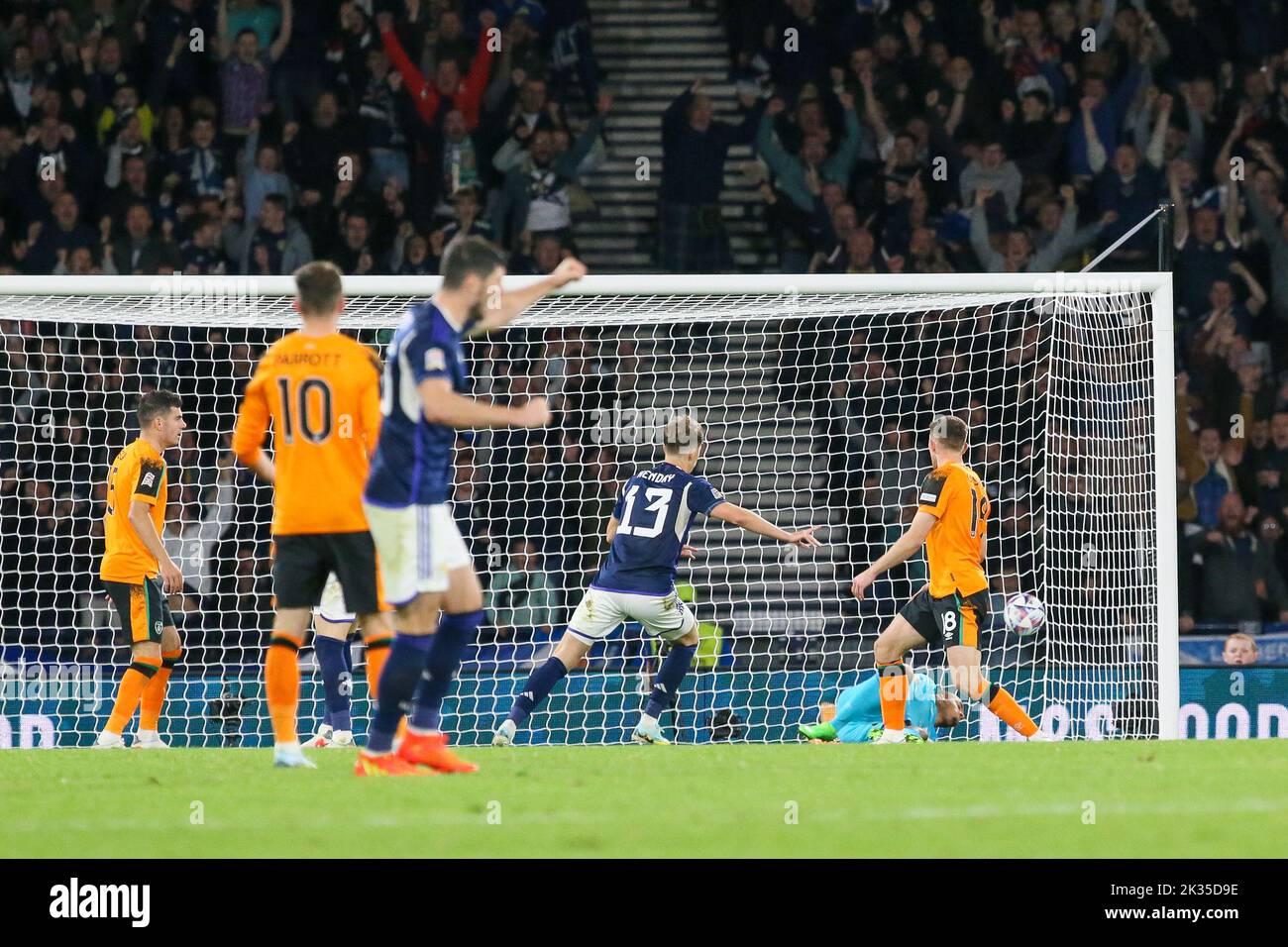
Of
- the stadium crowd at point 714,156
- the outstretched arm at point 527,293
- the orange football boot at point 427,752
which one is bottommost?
the orange football boot at point 427,752

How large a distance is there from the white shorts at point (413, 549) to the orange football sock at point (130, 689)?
404cm

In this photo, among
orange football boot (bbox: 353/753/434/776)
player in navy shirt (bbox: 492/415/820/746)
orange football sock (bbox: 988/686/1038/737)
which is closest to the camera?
orange football boot (bbox: 353/753/434/776)

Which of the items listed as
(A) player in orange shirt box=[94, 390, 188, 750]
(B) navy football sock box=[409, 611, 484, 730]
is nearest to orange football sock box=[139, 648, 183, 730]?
(A) player in orange shirt box=[94, 390, 188, 750]

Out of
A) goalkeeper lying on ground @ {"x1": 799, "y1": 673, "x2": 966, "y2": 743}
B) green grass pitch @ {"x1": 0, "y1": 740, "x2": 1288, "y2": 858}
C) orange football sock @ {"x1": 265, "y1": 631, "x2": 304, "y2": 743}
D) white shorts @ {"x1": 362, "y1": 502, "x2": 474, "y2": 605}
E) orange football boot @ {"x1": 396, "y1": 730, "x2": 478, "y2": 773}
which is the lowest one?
goalkeeper lying on ground @ {"x1": 799, "y1": 673, "x2": 966, "y2": 743}

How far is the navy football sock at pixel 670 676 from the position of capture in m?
9.77

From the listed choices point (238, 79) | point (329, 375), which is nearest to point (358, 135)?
point (238, 79)

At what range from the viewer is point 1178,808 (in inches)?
217

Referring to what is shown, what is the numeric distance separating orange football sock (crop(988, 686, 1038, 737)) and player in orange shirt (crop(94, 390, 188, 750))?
4.50m

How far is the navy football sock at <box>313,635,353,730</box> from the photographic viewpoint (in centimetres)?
943

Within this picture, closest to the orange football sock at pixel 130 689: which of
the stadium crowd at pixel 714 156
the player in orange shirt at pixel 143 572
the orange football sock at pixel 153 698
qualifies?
the player in orange shirt at pixel 143 572

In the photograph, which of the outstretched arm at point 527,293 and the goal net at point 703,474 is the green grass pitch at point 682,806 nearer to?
the outstretched arm at point 527,293

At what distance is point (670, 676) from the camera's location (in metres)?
9.80

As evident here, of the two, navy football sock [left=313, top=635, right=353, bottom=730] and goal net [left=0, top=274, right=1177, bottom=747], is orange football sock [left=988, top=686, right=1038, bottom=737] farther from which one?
navy football sock [left=313, top=635, right=353, bottom=730]

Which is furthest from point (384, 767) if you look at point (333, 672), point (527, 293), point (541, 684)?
point (541, 684)
